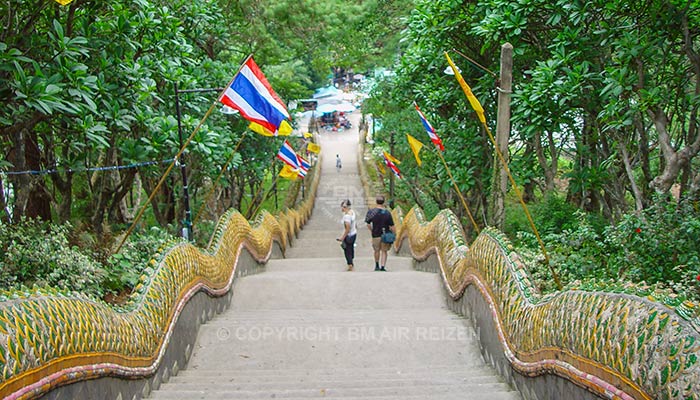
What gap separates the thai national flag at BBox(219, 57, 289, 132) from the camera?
745 cm

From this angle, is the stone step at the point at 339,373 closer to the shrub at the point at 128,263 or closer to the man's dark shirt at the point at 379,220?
the shrub at the point at 128,263

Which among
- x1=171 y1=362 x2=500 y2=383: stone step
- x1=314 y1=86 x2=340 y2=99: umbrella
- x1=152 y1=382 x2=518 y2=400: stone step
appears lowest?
x1=171 y1=362 x2=500 y2=383: stone step

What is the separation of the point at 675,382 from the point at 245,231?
779 centimetres

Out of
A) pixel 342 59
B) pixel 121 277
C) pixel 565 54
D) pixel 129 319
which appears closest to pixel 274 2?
pixel 342 59

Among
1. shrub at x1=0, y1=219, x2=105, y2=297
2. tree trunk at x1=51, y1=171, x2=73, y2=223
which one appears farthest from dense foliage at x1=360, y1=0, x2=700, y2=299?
tree trunk at x1=51, y1=171, x2=73, y2=223

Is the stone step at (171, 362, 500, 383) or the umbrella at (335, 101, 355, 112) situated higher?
the umbrella at (335, 101, 355, 112)

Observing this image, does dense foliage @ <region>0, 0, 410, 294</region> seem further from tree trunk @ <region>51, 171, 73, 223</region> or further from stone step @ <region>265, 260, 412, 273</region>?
stone step @ <region>265, 260, 412, 273</region>

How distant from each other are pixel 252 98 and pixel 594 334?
5.57 m

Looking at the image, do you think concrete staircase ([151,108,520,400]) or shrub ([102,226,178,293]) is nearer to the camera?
concrete staircase ([151,108,520,400])

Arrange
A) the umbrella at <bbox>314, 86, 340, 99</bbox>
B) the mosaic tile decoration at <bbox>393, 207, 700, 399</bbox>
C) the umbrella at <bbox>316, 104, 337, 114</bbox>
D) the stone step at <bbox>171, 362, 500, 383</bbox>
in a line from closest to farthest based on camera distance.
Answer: the mosaic tile decoration at <bbox>393, 207, 700, 399</bbox> < the stone step at <bbox>171, 362, 500, 383</bbox> < the umbrella at <bbox>316, 104, 337, 114</bbox> < the umbrella at <bbox>314, 86, 340, 99</bbox>

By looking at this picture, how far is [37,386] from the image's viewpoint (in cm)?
298

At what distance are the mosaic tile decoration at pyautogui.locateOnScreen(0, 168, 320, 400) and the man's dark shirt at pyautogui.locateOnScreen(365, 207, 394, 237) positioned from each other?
3.50 metres

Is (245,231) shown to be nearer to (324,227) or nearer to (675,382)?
(675,382)

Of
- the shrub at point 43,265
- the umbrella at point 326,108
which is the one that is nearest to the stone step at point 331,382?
the shrub at point 43,265
